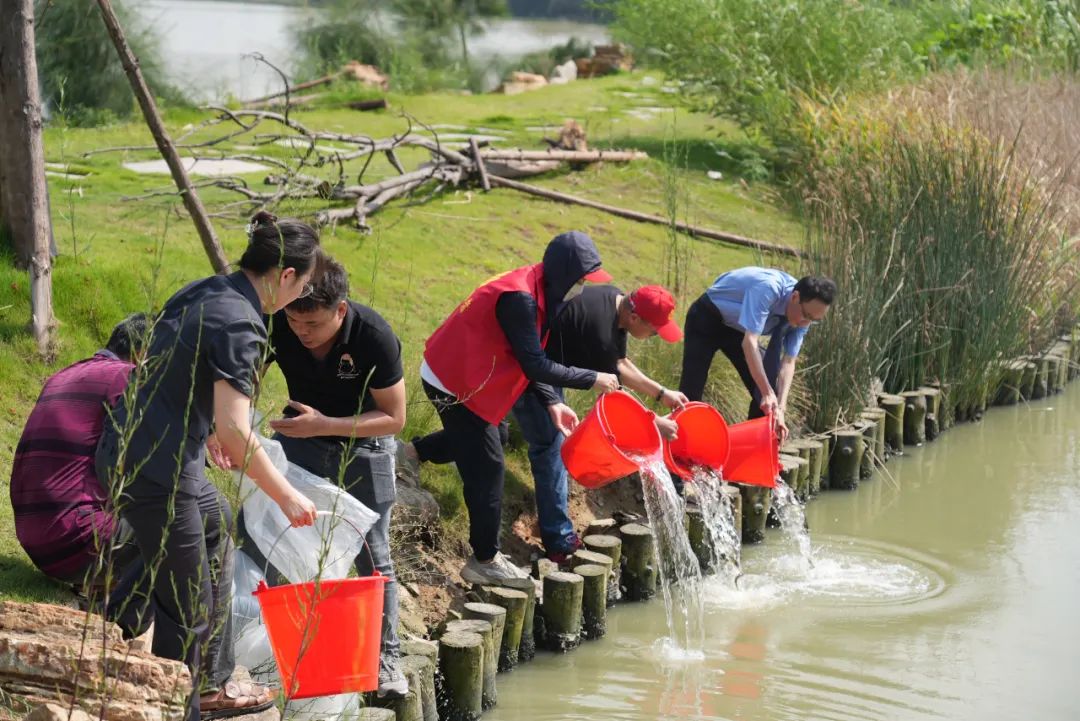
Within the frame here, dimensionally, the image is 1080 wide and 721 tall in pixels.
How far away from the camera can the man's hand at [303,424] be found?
4797mm

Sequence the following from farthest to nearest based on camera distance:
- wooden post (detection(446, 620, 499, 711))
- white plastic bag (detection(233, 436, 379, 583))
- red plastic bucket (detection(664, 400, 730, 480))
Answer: red plastic bucket (detection(664, 400, 730, 480)) → wooden post (detection(446, 620, 499, 711)) → white plastic bag (detection(233, 436, 379, 583))

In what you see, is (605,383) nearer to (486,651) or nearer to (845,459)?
(486,651)

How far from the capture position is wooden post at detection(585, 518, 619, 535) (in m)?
7.12

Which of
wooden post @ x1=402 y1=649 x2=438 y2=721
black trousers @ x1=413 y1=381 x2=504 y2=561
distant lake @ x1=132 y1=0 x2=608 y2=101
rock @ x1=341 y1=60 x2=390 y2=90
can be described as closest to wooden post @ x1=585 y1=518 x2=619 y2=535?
black trousers @ x1=413 y1=381 x2=504 y2=561

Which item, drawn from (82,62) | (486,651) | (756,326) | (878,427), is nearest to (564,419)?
(486,651)

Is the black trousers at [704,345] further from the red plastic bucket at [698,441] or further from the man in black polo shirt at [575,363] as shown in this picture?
the man in black polo shirt at [575,363]

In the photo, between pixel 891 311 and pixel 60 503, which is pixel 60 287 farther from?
pixel 891 311

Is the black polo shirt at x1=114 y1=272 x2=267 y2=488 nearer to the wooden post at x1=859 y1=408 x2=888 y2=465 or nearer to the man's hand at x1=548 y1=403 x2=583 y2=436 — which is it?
the man's hand at x1=548 y1=403 x2=583 y2=436

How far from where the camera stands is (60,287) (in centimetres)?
702

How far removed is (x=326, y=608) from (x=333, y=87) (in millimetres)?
14631

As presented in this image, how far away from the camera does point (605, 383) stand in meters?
6.16

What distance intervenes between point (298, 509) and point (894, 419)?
261 inches

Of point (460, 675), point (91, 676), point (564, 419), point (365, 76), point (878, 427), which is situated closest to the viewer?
point (91, 676)

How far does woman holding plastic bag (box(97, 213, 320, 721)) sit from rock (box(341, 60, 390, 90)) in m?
15.3
